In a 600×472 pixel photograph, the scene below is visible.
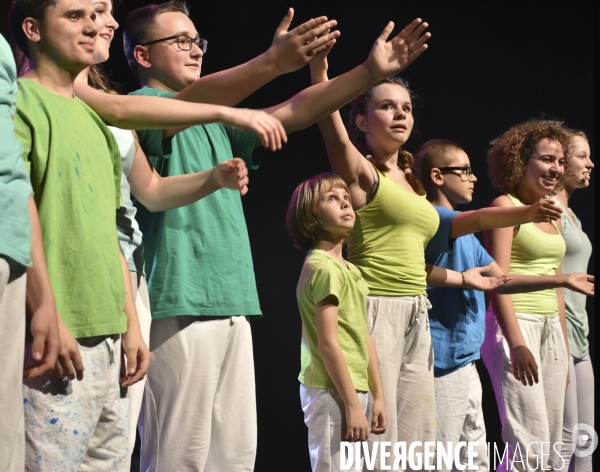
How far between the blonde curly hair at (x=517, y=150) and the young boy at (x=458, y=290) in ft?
1.28

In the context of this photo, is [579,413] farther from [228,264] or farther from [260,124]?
[260,124]

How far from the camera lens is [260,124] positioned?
1.61 m

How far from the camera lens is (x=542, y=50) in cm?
443

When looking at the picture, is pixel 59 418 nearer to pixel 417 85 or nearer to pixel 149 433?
pixel 149 433

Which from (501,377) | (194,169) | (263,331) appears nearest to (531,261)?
(501,377)

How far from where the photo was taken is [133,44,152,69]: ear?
2.24m

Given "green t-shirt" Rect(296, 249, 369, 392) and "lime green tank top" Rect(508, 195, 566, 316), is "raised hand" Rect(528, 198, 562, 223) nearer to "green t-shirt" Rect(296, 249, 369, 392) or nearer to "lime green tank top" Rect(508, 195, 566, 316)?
"lime green tank top" Rect(508, 195, 566, 316)

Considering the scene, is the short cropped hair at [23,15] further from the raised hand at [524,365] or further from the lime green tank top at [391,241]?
the raised hand at [524,365]

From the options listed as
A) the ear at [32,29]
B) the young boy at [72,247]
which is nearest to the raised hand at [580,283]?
the young boy at [72,247]

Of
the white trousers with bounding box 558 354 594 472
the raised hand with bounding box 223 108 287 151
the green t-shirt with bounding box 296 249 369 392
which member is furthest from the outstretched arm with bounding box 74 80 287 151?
the white trousers with bounding box 558 354 594 472

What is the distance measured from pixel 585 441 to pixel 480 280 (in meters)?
1.11

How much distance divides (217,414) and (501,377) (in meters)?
1.39

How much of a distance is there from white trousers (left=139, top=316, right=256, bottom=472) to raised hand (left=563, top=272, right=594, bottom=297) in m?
1.43

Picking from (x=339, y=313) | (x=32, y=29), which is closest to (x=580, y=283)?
(x=339, y=313)
